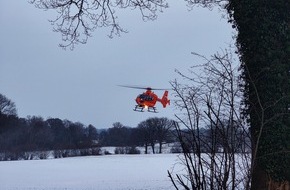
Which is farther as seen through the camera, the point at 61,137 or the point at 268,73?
the point at 61,137

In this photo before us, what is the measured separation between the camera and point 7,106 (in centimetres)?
7062

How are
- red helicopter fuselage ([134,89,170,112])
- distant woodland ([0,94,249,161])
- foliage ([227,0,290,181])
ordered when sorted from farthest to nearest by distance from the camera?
A: distant woodland ([0,94,249,161]) → red helicopter fuselage ([134,89,170,112]) → foliage ([227,0,290,181])

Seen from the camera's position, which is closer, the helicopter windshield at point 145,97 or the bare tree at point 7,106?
the helicopter windshield at point 145,97

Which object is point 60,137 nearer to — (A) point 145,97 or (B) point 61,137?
(B) point 61,137

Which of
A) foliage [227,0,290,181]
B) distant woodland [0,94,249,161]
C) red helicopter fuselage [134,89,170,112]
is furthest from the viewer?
distant woodland [0,94,249,161]

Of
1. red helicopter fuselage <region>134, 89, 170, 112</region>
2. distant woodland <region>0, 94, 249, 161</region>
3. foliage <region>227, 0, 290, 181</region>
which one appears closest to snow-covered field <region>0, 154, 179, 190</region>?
red helicopter fuselage <region>134, 89, 170, 112</region>

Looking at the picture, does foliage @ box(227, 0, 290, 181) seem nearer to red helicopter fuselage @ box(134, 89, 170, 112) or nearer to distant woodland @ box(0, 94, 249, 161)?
red helicopter fuselage @ box(134, 89, 170, 112)

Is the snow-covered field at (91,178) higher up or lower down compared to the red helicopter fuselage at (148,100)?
lower down

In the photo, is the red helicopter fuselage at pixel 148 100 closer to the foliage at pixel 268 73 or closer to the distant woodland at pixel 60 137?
the foliage at pixel 268 73

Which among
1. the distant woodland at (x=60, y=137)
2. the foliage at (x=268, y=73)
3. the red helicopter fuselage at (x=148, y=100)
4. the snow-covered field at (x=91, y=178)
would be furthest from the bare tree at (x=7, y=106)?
the foliage at (x=268, y=73)

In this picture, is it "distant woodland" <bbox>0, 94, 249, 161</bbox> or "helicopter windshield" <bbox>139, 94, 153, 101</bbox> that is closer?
"helicopter windshield" <bbox>139, 94, 153, 101</bbox>

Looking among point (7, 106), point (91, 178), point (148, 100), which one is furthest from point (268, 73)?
point (7, 106)

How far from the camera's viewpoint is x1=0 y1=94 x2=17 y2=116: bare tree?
69.1 m

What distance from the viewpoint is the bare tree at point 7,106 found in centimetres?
6911
